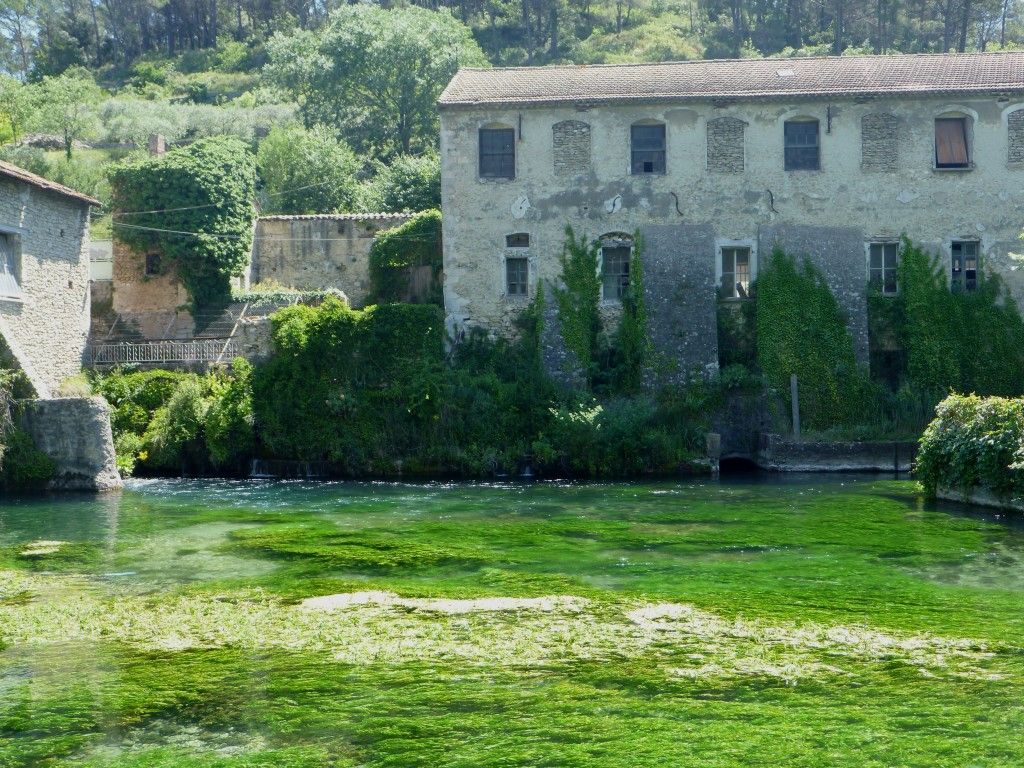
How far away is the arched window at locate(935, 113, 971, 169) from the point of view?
97.3 ft

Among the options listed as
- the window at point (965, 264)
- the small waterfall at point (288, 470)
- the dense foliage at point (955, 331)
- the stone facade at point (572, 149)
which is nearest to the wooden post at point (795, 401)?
the dense foliage at point (955, 331)

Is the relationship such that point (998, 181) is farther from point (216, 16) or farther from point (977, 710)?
point (216, 16)

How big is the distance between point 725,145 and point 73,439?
16.3 metres

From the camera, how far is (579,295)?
29531 mm

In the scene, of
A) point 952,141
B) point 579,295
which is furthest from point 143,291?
point 952,141

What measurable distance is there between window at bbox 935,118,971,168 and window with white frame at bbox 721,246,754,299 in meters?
5.03

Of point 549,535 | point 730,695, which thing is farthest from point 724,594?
point 549,535

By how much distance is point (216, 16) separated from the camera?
3477 inches

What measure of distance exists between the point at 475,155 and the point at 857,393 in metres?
10.6

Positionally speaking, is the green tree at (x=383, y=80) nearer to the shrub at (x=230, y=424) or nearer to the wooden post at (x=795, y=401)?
the shrub at (x=230, y=424)

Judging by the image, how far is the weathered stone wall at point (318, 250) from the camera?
37281 mm

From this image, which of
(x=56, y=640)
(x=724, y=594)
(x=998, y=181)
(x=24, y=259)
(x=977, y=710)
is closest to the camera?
(x=977, y=710)

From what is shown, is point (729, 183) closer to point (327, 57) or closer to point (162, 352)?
point (162, 352)

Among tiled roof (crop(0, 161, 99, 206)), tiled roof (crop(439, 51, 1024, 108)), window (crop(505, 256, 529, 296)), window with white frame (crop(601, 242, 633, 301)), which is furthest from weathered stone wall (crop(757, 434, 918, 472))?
tiled roof (crop(0, 161, 99, 206))
